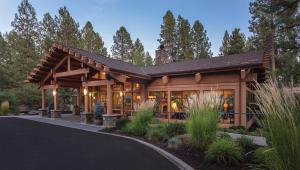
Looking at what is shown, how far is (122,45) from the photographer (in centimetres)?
3266

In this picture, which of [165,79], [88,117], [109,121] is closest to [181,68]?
[165,79]

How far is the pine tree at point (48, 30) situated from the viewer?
2841 cm

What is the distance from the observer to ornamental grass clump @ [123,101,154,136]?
7.85m

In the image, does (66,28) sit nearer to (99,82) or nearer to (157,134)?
(99,82)

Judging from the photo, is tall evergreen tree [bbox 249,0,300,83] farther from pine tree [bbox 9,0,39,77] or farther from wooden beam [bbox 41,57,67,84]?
pine tree [bbox 9,0,39,77]

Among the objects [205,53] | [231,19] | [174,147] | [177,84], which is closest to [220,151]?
[174,147]

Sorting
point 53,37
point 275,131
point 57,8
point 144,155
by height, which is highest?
point 57,8

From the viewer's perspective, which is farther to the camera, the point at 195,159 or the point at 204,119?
Result: the point at 204,119

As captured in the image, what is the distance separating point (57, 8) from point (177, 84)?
23810 millimetres

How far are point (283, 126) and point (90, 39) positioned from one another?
30255mm

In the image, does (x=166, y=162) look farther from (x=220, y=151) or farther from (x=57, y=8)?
(x=57, y=8)

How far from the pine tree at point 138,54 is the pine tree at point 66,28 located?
8.86 m

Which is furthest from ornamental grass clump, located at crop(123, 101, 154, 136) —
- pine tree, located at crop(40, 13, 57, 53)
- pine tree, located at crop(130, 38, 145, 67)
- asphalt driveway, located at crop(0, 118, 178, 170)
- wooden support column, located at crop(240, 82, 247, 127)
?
pine tree, located at crop(40, 13, 57, 53)

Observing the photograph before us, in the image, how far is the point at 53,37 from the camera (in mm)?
28781
